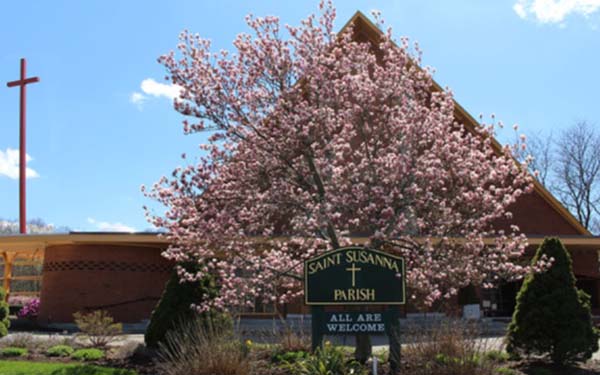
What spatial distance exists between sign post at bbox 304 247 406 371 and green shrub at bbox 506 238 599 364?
3.07 meters

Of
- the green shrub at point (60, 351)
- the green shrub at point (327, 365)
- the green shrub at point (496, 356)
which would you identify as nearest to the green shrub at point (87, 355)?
the green shrub at point (60, 351)

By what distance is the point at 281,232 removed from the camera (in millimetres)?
13445

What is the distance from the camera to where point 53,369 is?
11805mm

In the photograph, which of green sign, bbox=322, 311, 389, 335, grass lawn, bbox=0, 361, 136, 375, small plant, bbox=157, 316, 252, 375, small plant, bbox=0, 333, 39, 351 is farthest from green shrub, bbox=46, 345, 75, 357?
green sign, bbox=322, 311, 389, 335

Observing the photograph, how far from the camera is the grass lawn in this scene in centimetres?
1136

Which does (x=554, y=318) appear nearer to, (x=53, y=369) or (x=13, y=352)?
(x=53, y=369)

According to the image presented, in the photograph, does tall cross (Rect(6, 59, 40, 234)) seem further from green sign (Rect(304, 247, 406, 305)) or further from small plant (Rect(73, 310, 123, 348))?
green sign (Rect(304, 247, 406, 305))

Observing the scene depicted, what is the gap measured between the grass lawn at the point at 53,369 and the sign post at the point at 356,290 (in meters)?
3.59

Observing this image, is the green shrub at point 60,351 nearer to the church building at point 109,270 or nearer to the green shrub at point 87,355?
the green shrub at point 87,355

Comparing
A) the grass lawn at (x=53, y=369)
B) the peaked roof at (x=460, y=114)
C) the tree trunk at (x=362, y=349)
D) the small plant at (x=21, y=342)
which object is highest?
the peaked roof at (x=460, y=114)

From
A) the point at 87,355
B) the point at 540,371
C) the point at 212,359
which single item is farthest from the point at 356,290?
the point at 87,355

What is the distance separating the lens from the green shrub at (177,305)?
523 inches

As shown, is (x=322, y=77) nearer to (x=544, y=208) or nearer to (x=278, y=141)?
(x=278, y=141)

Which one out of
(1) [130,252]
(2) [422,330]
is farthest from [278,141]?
(1) [130,252]
